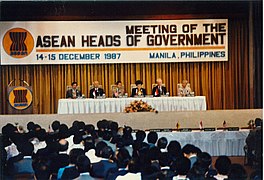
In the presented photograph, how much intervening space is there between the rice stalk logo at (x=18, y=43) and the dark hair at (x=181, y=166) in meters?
5.13

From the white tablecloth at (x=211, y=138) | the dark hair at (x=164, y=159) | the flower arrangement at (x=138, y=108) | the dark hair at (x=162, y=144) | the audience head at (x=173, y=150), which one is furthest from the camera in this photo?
the flower arrangement at (x=138, y=108)

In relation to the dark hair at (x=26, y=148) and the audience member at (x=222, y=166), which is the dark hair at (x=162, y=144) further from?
the dark hair at (x=26, y=148)

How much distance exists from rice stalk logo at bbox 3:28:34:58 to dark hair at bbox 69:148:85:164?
450 centimetres

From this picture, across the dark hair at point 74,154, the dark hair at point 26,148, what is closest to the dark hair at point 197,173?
the dark hair at point 74,154

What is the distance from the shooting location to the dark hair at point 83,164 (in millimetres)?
2906

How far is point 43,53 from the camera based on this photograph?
7.85 metres

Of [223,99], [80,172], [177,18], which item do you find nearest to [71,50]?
[177,18]

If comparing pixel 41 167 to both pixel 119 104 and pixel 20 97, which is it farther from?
pixel 20 97

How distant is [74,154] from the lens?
10.2 ft

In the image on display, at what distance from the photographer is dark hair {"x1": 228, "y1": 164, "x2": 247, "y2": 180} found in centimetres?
247

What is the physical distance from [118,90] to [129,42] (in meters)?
0.81

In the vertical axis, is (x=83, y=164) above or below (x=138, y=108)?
below

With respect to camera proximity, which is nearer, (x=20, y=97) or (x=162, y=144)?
(x=162, y=144)

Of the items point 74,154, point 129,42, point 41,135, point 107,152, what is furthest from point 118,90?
point 74,154
